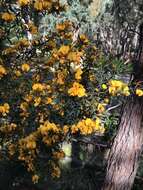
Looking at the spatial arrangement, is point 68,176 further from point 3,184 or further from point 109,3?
point 109,3

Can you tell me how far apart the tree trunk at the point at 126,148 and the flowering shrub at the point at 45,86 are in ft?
0.74

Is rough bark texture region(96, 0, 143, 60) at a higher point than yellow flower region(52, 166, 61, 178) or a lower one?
higher

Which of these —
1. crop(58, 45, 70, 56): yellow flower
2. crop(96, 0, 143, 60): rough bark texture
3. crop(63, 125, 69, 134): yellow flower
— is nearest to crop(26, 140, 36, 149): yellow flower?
crop(63, 125, 69, 134): yellow flower

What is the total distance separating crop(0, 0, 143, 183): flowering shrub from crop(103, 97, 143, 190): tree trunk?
0.23 metres

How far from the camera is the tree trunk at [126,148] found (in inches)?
164

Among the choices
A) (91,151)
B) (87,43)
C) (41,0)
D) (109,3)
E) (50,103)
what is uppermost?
(109,3)

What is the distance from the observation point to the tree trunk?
4160mm

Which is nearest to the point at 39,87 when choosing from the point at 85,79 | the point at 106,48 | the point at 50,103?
the point at 50,103

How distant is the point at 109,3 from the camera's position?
71.7ft

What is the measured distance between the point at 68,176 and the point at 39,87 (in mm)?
2475

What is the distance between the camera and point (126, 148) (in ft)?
13.9

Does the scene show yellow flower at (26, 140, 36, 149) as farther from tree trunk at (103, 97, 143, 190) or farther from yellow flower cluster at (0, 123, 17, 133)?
tree trunk at (103, 97, 143, 190)

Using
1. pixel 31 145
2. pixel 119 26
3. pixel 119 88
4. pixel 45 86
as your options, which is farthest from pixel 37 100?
pixel 119 26

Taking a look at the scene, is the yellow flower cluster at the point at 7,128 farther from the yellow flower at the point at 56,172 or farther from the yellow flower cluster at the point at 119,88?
the yellow flower cluster at the point at 119,88
